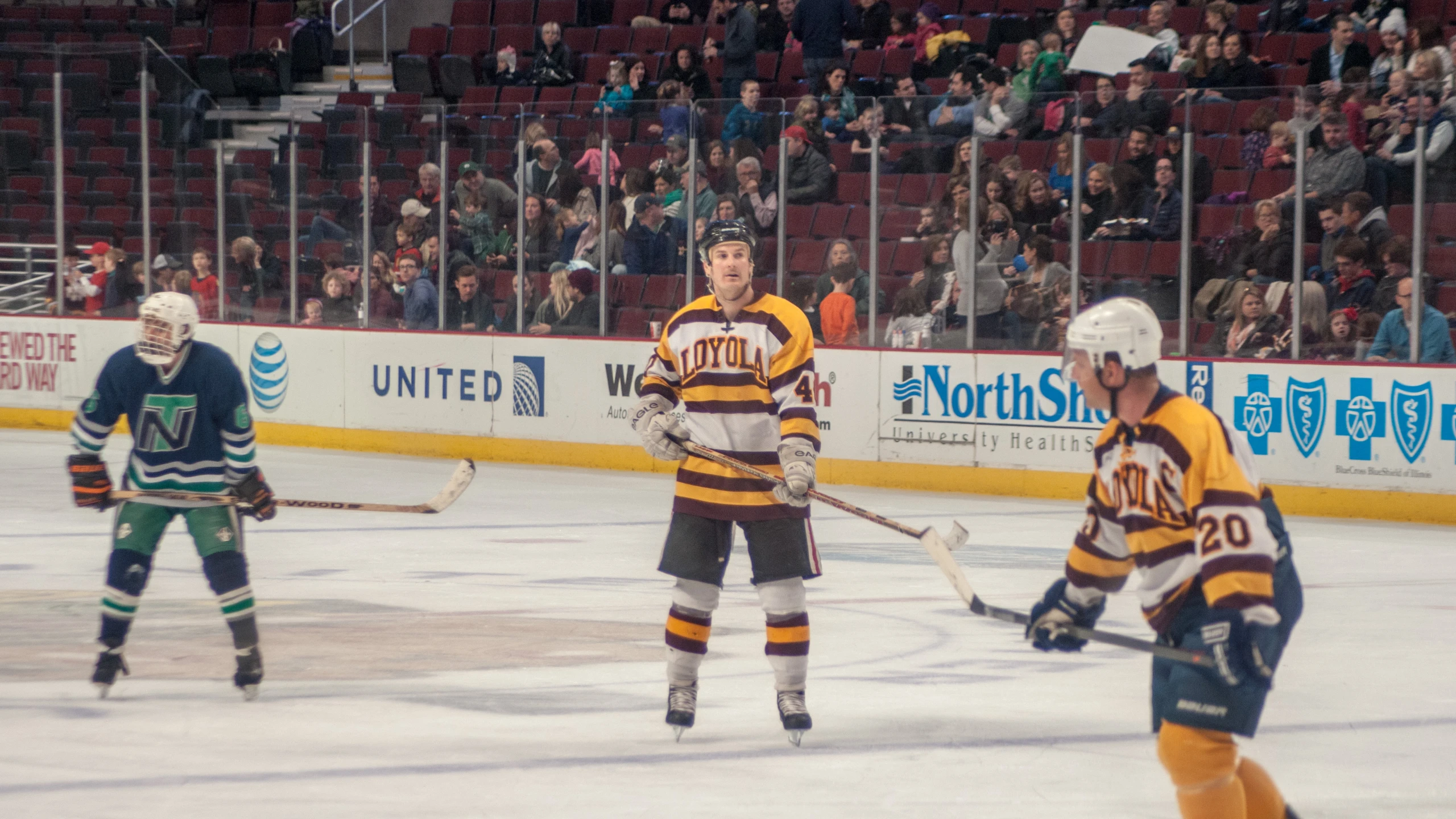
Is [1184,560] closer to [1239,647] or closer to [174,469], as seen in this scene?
[1239,647]

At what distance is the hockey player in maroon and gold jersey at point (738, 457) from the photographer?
4.78 meters

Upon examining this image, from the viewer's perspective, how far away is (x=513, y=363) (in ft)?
41.6

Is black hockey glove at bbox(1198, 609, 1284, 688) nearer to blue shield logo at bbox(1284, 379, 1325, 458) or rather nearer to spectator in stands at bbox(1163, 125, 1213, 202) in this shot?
blue shield logo at bbox(1284, 379, 1325, 458)

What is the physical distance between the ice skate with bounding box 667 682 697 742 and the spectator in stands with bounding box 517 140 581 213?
783cm

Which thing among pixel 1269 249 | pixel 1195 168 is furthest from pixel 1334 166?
pixel 1195 168

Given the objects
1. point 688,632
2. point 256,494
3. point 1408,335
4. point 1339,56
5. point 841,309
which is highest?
point 1339,56

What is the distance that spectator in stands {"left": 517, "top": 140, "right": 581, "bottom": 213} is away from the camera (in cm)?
1225

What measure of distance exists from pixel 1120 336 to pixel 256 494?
2912 mm

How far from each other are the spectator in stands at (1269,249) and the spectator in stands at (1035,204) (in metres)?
1.17

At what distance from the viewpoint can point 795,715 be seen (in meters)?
4.68

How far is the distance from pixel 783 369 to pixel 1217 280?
583 cm

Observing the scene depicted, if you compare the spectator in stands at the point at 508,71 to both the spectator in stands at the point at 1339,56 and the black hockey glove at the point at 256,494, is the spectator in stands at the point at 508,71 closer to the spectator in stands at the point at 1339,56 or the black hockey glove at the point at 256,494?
the spectator in stands at the point at 1339,56

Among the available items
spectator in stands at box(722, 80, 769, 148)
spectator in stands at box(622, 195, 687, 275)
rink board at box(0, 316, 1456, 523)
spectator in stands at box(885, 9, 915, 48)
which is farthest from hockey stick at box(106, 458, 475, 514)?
spectator in stands at box(885, 9, 915, 48)

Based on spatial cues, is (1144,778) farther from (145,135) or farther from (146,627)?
(145,135)
